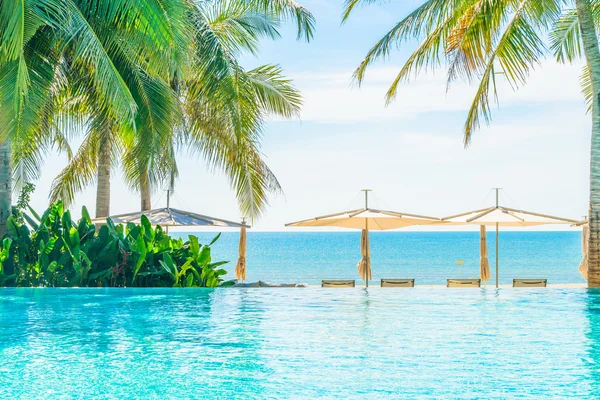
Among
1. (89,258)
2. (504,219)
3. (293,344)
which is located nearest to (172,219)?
(89,258)

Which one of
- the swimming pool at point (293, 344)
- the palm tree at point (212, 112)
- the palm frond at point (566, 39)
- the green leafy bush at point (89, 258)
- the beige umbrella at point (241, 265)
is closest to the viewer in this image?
the swimming pool at point (293, 344)

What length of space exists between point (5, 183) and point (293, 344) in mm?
7050

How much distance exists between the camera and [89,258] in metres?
11.6

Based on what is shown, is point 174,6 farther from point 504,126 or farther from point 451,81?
point 504,126

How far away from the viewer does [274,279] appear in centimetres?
5122

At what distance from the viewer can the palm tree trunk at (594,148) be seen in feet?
40.0

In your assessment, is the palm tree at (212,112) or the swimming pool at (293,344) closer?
the swimming pool at (293,344)

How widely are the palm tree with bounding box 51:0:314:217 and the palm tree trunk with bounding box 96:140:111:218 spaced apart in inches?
0.9

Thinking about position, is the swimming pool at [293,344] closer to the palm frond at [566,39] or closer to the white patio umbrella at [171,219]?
the white patio umbrella at [171,219]

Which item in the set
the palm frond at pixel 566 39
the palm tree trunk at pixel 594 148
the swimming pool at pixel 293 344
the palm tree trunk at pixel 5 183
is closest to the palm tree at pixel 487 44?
the palm tree trunk at pixel 594 148

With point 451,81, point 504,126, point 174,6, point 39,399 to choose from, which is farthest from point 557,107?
point 39,399

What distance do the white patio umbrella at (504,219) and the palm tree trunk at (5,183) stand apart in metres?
8.73

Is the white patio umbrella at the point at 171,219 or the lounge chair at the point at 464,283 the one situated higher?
the white patio umbrella at the point at 171,219

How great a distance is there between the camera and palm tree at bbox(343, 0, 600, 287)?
12.3 meters
